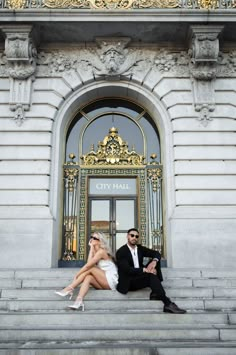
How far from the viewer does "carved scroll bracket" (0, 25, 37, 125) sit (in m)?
12.5

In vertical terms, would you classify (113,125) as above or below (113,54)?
below

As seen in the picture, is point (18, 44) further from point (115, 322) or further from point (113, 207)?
point (115, 322)

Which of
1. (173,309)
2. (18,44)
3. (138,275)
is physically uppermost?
(18,44)

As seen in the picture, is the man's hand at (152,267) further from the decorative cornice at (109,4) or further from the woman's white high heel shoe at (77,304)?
the decorative cornice at (109,4)

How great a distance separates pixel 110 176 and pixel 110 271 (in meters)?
6.18

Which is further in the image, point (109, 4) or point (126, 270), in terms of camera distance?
point (109, 4)

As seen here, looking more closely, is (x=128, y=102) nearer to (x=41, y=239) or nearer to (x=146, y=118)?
(x=146, y=118)

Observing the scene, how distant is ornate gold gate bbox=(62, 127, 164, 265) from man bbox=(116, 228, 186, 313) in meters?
5.01

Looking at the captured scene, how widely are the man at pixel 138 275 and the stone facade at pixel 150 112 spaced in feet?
12.3

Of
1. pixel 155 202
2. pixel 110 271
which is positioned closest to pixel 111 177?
pixel 155 202

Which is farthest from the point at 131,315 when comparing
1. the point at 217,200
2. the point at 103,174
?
the point at 103,174

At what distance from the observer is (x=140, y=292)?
26.4 ft

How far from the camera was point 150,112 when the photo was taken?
46.5ft

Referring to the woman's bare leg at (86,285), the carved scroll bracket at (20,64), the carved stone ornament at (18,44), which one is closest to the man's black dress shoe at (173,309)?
the woman's bare leg at (86,285)
